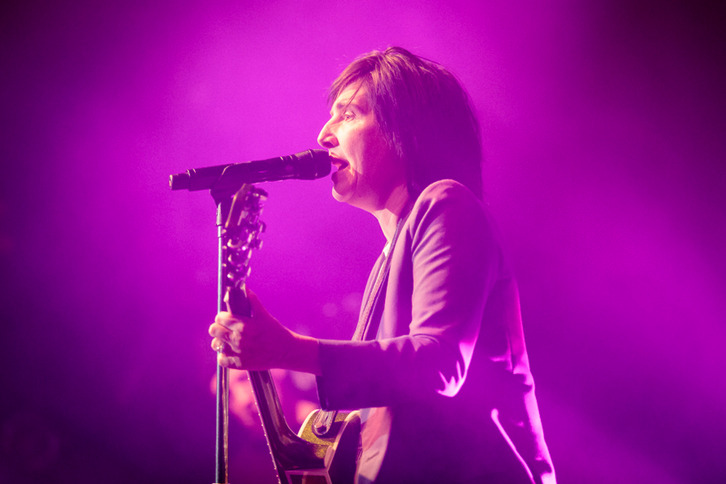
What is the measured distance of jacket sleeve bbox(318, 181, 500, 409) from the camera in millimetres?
1001

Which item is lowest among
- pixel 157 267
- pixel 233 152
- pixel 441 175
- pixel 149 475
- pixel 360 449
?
pixel 149 475

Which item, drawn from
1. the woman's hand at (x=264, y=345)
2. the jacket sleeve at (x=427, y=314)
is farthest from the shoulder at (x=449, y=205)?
the woman's hand at (x=264, y=345)

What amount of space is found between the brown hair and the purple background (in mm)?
854

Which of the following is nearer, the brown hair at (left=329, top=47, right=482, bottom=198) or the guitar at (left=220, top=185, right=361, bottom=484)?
the guitar at (left=220, top=185, right=361, bottom=484)

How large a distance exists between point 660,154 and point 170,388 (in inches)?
109

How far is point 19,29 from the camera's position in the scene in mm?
2473

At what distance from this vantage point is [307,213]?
2719 mm

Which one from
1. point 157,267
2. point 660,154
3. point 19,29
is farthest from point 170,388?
point 660,154

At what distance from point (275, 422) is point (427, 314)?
0.55 metres

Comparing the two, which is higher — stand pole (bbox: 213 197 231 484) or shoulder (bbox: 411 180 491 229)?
shoulder (bbox: 411 180 491 229)

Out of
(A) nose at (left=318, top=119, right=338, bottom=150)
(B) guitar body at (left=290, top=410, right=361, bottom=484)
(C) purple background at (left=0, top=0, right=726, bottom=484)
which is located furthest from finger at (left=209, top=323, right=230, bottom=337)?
(C) purple background at (left=0, top=0, right=726, bottom=484)

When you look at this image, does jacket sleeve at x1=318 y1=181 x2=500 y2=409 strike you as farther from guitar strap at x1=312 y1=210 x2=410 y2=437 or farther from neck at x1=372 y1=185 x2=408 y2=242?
neck at x1=372 y1=185 x2=408 y2=242

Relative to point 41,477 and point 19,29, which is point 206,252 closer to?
point 41,477

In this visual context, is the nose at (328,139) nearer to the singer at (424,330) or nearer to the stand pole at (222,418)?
the singer at (424,330)
